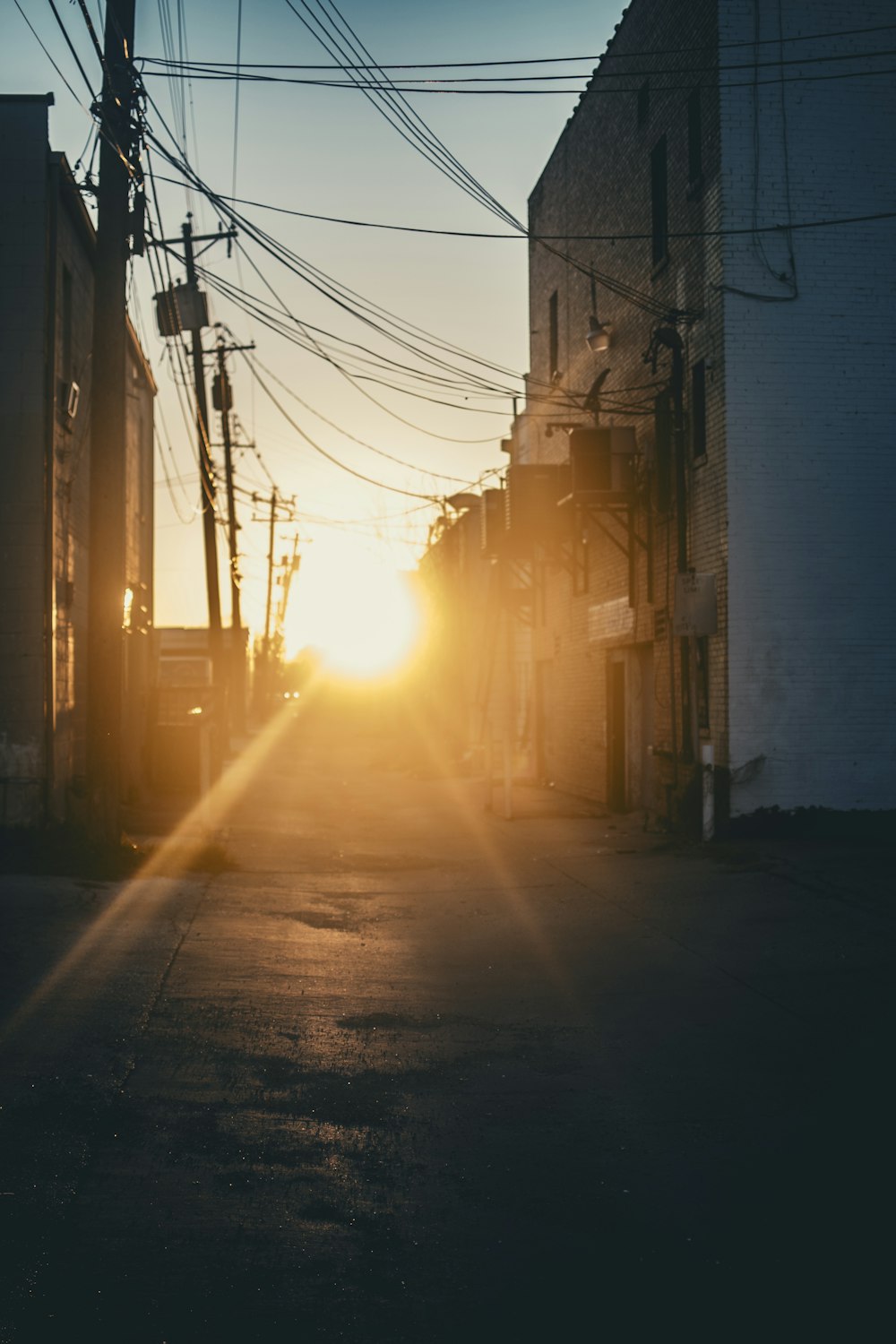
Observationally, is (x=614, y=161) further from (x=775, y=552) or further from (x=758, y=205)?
(x=775, y=552)

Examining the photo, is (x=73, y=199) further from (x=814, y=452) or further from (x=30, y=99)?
(x=814, y=452)

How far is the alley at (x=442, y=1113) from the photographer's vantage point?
3535 mm

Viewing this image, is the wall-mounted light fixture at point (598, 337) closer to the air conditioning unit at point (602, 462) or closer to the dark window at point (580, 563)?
the air conditioning unit at point (602, 462)

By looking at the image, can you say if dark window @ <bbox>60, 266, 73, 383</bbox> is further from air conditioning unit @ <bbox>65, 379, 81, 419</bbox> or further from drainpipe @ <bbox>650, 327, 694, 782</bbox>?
drainpipe @ <bbox>650, 327, 694, 782</bbox>

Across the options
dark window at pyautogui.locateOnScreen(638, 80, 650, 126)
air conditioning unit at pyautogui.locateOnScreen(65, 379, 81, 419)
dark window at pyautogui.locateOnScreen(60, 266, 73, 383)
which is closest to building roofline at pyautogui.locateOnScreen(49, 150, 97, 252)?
dark window at pyautogui.locateOnScreen(60, 266, 73, 383)

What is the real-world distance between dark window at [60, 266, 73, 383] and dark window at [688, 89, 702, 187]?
788cm

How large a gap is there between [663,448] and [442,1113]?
1214cm

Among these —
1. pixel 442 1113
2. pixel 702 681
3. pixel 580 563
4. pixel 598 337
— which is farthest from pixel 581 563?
pixel 442 1113

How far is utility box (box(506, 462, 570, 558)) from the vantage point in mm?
20016

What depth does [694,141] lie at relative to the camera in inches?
604

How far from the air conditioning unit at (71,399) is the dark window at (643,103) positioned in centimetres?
907

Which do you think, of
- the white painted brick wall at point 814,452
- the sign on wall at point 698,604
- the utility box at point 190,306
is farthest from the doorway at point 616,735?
the utility box at point 190,306

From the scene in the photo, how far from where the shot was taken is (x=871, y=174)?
1413 centimetres

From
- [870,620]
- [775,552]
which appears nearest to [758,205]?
[775,552]
